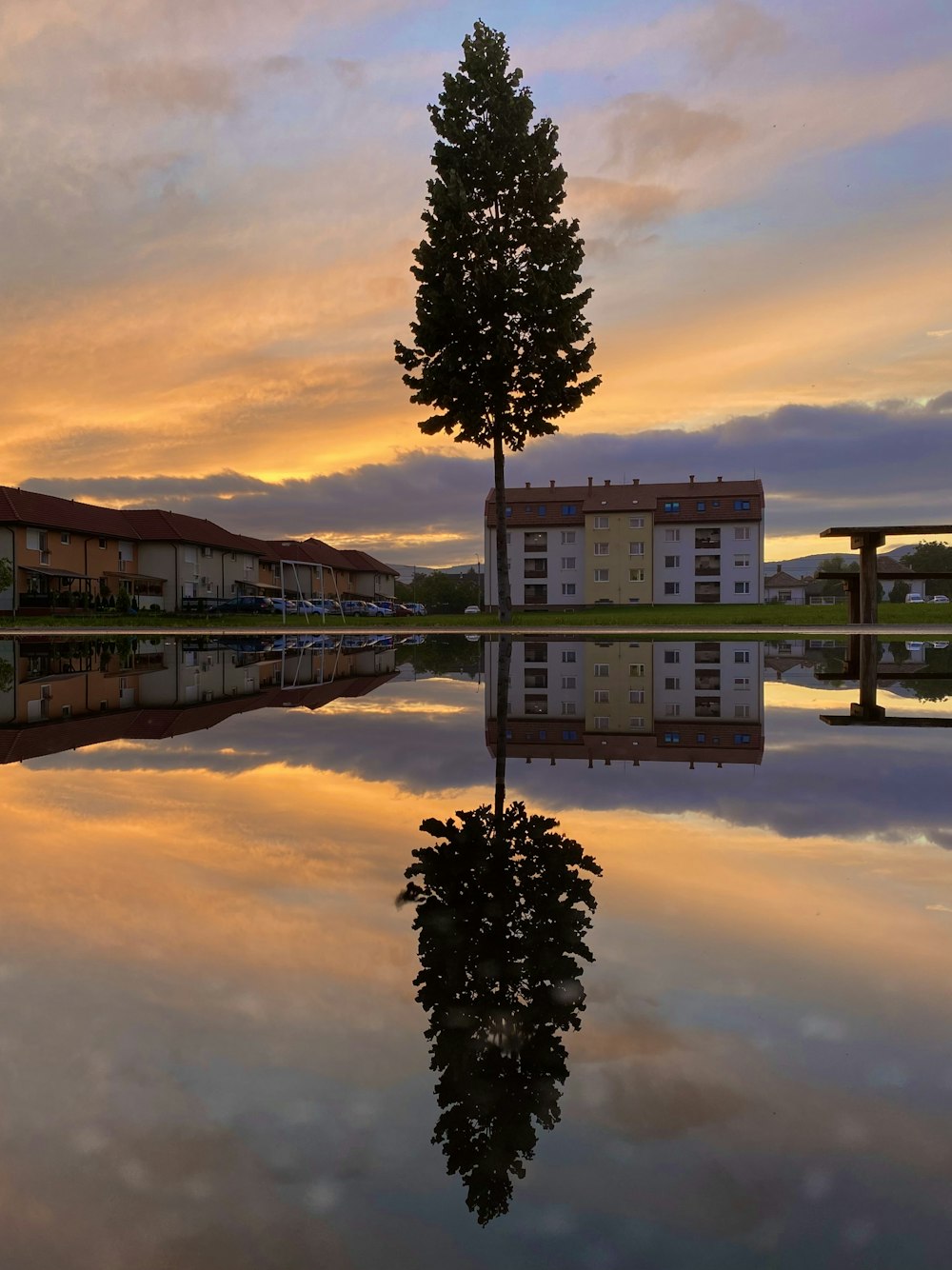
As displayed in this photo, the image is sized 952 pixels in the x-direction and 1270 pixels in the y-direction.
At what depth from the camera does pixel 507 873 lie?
3.28m

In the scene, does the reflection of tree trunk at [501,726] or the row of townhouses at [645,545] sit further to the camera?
the row of townhouses at [645,545]

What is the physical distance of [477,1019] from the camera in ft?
7.19

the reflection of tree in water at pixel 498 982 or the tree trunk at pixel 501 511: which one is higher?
the tree trunk at pixel 501 511

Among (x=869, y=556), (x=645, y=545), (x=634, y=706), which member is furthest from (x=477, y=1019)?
(x=645, y=545)

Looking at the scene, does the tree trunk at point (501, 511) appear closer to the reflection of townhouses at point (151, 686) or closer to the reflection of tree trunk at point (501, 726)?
the reflection of townhouses at point (151, 686)

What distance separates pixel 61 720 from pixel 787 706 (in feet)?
20.3

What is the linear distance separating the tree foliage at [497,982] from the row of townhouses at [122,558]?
39.3 meters

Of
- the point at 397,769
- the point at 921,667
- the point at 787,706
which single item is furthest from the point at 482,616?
the point at 397,769

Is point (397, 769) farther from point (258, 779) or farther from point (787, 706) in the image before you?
point (787, 706)

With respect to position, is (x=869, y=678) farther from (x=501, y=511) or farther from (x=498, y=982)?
(x=501, y=511)

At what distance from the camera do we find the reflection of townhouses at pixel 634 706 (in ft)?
19.9

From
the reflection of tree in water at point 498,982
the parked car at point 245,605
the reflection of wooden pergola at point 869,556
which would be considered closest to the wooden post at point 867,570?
the reflection of wooden pergola at point 869,556

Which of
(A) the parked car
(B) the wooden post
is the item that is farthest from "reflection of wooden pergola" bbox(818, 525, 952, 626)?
(A) the parked car

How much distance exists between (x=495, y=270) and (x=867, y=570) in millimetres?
14495
